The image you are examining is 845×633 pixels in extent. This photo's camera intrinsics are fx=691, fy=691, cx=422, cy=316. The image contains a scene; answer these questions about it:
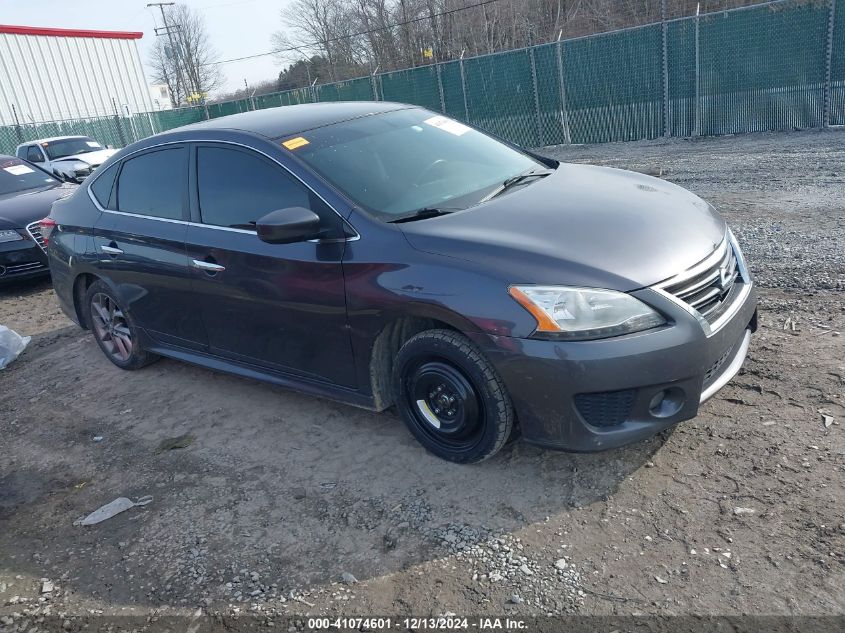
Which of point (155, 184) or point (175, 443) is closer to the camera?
point (175, 443)

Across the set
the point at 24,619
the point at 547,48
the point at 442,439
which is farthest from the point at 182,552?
the point at 547,48

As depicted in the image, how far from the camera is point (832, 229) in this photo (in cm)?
633

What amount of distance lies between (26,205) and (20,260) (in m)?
0.90

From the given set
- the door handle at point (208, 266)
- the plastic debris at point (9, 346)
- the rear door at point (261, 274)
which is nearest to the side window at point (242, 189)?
the rear door at point (261, 274)

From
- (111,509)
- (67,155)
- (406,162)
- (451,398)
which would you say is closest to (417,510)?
(451,398)

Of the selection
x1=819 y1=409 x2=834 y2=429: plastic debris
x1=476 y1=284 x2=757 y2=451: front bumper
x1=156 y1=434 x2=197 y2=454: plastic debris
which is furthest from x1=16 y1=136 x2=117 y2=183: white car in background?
x1=819 y1=409 x2=834 y2=429: plastic debris

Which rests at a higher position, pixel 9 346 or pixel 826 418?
pixel 9 346

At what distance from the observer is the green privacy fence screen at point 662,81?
42.1ft

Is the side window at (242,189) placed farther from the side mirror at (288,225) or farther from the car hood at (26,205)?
the car hood at (26,205)

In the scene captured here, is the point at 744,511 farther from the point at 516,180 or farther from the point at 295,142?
the point at 295,142

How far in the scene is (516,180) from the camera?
13.5 ft

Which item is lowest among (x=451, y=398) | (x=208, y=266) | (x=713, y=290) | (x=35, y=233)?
(x=451, y=398)

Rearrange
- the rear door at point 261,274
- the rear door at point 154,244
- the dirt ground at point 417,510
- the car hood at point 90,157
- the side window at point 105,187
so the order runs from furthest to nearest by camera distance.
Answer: the car hood at point 90,157, the side window at point 105,187, the rear door at point 154,244, the rear door at point 261,274, the dirt ground at point 417,510

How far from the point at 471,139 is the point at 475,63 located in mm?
13678
